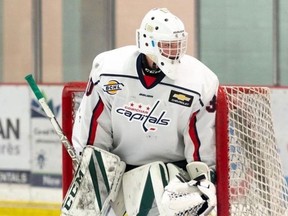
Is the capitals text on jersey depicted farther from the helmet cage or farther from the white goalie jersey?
the helmet cage

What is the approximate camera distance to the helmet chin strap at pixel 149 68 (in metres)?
2.75

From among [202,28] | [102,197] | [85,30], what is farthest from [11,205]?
[102,197]

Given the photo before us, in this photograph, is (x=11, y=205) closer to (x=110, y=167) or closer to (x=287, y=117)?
(x=287, y=117)

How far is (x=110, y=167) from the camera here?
2854 mm

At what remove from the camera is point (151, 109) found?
2.78 meters

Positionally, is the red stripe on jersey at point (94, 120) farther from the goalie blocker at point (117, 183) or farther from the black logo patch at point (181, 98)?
the black logo patch at point (181, 98)

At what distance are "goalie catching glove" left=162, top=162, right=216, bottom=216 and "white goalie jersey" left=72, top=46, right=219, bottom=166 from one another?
9 centimetres

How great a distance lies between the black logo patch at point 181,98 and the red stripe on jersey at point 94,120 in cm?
23

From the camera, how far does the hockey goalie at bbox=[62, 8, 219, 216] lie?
2729 millimetres

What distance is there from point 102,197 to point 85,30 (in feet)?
9.55

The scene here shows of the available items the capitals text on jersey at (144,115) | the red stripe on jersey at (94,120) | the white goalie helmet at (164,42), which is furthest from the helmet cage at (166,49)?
the red stripe on jersey at (94,120)

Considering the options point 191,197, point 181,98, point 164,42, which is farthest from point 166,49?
point 191,197

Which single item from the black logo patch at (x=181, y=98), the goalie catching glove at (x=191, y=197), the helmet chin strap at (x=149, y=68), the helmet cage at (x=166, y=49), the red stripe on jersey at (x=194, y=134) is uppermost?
the helmet cage at (x=166, y=49)

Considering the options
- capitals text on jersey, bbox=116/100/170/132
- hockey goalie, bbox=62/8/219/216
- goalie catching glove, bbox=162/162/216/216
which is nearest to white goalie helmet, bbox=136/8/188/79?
hockey goalie, bbox=62/8/219/216
